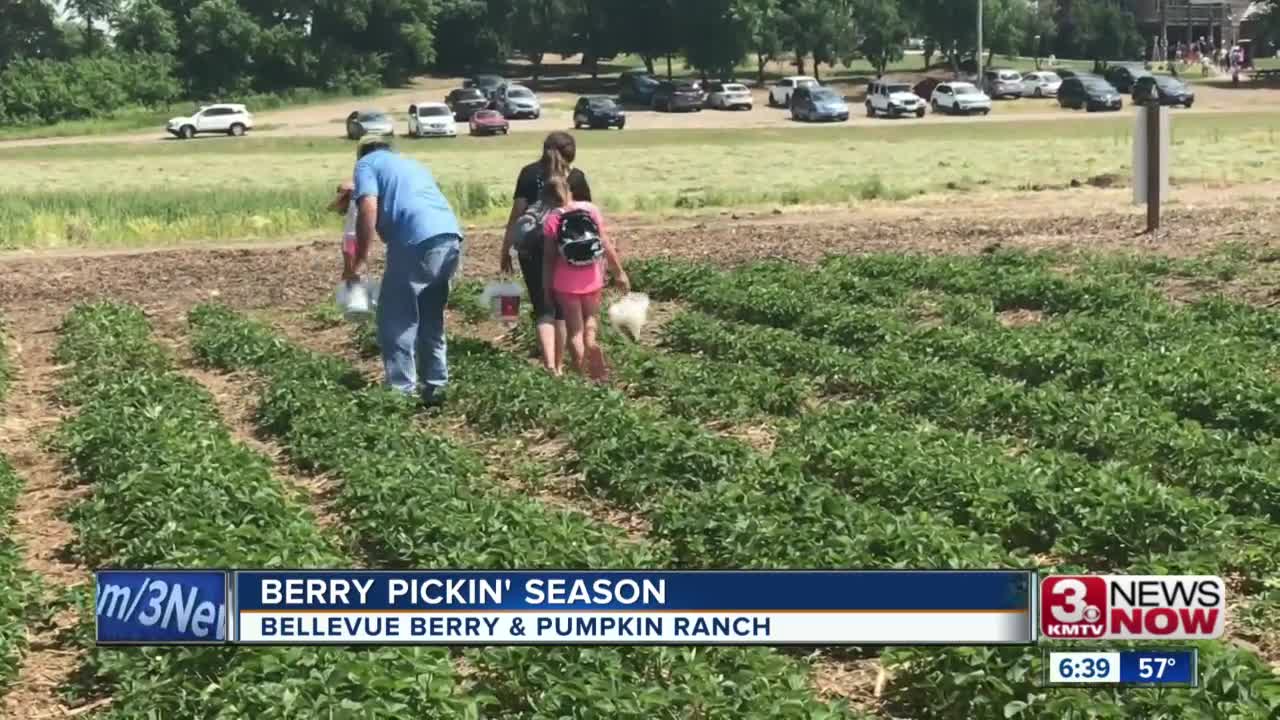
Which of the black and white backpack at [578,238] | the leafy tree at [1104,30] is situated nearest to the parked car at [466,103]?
the leafy tree at [1104,30]

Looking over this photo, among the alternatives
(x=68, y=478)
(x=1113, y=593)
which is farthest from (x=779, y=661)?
A: (x=68, y=478)

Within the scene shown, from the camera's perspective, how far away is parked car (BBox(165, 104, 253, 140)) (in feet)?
201

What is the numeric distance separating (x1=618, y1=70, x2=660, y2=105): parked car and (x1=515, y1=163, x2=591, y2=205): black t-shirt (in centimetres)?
6201

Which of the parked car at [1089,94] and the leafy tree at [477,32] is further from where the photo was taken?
the leafy tree at [477,32]

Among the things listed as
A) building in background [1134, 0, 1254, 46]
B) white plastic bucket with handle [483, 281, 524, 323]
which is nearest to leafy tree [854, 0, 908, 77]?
building in background [1134, 0, 1254, 46]

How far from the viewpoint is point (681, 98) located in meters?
69.2

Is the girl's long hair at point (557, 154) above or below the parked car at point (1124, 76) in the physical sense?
above

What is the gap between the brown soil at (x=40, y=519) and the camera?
5.73m

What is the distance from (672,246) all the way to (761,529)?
13834 millimetres

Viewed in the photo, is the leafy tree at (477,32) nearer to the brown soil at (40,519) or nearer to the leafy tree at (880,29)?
the leafy tree at (880,29)

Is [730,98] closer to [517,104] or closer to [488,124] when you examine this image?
[517,104]

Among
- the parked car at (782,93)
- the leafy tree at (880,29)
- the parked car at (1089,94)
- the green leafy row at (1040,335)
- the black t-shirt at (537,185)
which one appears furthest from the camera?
the leafy tree at (880,29)

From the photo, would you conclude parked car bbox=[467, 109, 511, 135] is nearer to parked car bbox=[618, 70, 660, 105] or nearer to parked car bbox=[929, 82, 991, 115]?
parked car bbox=[618, 70, 660, 105]

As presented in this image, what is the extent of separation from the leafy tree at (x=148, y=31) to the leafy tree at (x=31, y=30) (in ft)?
41.1
